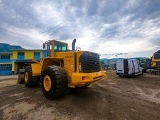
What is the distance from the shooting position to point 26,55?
116ft

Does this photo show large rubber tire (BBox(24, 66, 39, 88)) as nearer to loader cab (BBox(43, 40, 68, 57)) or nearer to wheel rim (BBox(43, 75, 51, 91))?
loader cab (BBox(43, 40, 68, 57))

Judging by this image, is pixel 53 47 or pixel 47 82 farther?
pixel 53 47

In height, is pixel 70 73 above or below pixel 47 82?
above

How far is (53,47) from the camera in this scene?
7.83m

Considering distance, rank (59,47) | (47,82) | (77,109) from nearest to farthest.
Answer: (77,109), (47,82), (59,47)

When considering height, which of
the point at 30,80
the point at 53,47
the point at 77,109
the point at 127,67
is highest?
the point at 53,47

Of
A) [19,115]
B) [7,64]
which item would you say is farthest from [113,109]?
[7,64]

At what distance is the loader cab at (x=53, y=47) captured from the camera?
7.85 metres

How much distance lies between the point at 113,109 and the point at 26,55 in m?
33.0

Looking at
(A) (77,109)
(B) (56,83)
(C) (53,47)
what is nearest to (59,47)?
(C) (53,47)

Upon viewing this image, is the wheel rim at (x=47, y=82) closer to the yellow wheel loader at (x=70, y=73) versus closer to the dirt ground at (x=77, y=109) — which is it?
the yellow wheel loader at (x=70, y=73)

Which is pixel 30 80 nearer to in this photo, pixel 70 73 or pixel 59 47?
pixel 59 47

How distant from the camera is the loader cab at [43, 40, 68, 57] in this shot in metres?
7.85

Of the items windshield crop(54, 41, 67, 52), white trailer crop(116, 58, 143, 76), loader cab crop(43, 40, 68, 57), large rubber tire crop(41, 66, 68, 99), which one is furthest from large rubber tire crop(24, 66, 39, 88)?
white trailer crop(116, 58, 143, 76)
